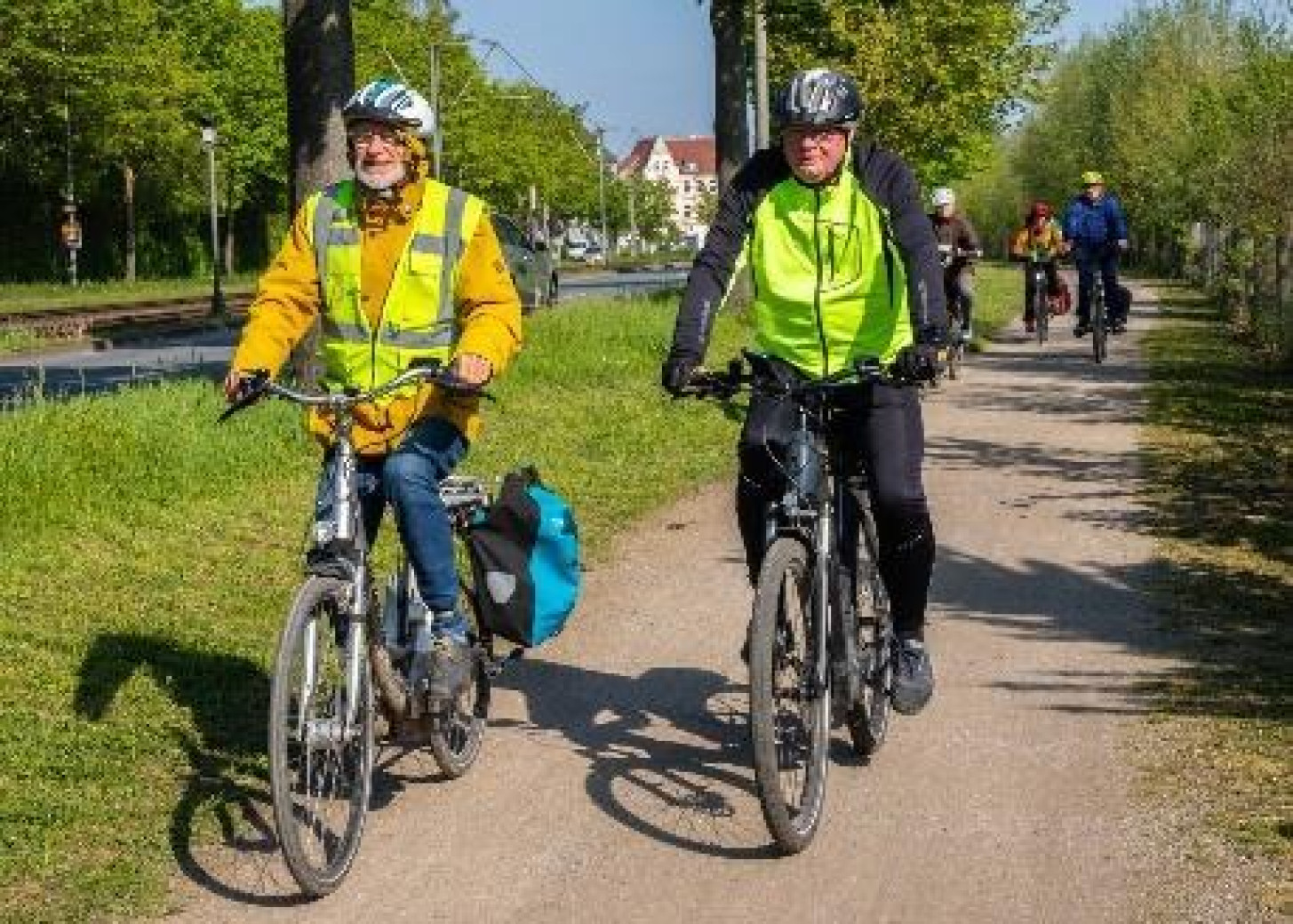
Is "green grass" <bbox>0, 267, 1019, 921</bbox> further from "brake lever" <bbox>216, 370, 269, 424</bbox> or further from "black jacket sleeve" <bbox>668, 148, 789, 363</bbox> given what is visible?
"black jacket sleeve" <bbox>668, 148, 789, 363</bbox>

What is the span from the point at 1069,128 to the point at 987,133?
1478 inches

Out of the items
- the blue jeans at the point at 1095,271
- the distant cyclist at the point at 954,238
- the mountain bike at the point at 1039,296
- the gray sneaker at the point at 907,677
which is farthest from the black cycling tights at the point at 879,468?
the mountain bike at the point at 1039,296

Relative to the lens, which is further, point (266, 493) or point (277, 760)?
point (266, 493)

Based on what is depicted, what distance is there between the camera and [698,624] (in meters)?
8.17

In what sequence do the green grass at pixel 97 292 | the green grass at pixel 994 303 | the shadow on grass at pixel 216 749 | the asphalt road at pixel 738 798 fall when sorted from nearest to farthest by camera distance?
the asphalt road at pixel 738 798, the shadow on grass at pixel 216 749, the green grass at pixel 994 303, the green grass at pixel 97 292

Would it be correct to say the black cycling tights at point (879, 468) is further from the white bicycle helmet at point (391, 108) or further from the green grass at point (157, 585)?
the green grass at point (157, 585)

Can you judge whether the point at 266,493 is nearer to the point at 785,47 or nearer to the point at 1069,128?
the point at 785,47

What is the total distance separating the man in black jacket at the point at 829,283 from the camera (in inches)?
216

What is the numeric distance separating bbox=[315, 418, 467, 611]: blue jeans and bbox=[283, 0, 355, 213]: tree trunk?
8.21 metres

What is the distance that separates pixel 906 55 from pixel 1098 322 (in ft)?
27.8

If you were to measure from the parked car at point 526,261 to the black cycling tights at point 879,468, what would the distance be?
21124mm

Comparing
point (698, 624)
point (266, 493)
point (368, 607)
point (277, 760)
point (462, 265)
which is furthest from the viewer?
point (266, 493)

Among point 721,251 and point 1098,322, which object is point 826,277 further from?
point 1098,322

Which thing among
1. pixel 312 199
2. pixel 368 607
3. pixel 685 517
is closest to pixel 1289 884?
pixel 368 607
